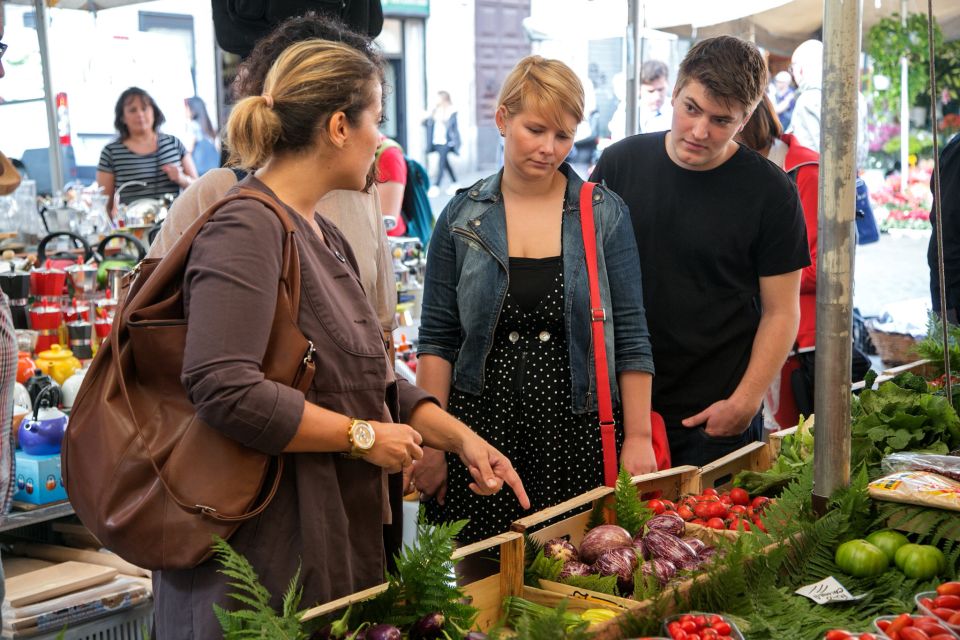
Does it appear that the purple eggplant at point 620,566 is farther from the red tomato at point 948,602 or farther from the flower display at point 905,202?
the flower display at point 905,202

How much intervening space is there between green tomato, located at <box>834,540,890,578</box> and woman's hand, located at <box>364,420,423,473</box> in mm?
755

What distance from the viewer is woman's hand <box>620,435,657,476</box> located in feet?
7.59

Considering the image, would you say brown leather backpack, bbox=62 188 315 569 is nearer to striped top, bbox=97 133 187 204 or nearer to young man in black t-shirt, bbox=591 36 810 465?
young man in black t-shirt, bbox=591 36 810 465

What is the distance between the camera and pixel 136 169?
612 centimetres

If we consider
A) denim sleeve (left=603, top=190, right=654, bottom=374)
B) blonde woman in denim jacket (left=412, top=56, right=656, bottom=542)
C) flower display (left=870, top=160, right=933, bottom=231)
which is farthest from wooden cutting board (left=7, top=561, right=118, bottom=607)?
flower display (left=870, top=160, right=933, bottom=231)

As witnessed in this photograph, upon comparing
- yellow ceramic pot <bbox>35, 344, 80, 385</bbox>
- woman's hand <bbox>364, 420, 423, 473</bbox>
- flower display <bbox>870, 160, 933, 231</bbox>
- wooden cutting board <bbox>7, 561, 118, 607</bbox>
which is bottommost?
wooden cutting board <bbox>7, 561, 118, 607</bbox>

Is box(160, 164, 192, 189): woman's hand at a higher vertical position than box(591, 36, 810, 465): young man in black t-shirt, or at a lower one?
higher

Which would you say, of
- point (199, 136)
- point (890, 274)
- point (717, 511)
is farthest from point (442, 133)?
point (717, 511)

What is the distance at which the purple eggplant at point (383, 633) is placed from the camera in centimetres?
137

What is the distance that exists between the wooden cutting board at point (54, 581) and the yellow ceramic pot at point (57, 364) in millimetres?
581

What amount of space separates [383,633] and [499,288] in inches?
39.9

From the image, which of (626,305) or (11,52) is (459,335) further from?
(11,52)

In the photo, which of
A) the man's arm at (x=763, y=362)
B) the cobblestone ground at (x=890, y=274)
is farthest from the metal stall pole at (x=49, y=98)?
the cobblestone ground at (x=890, y=274)

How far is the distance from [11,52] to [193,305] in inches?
315
